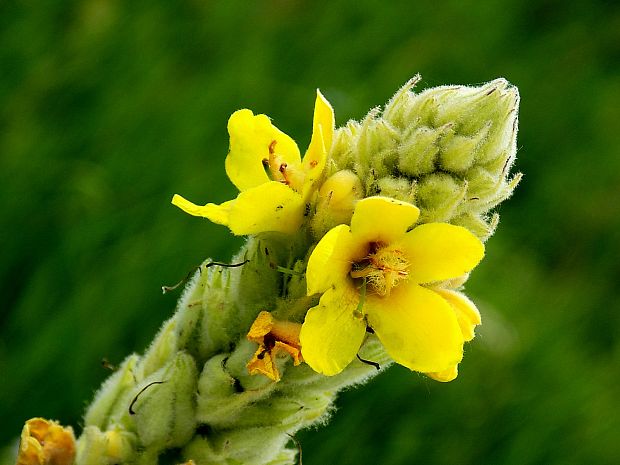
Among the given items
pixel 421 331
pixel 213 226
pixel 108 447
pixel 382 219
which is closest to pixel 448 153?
pixel 382 219

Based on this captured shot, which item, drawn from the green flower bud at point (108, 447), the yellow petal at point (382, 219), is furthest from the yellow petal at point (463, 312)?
the green flower bud at point (108, 447)

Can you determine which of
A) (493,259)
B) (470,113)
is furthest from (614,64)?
(470,113)

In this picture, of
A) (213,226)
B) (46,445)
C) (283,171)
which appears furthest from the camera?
(213,226)

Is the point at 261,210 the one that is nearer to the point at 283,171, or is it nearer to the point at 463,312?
the point at 283,171

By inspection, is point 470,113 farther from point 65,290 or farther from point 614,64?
point 614,64

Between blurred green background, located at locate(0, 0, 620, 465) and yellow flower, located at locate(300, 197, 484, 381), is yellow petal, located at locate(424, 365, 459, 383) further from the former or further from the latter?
blurred green background, located at locate(0, 0, 620, 465)

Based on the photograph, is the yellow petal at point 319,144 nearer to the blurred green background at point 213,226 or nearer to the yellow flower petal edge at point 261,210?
the yellow flower petal edge at point 261,210

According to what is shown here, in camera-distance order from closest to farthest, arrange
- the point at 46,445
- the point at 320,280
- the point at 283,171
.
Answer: the point at 320,280 < the point at 283,171 < the point at 46,445

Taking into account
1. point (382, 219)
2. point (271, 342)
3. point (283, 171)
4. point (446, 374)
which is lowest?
point (446, 374)
